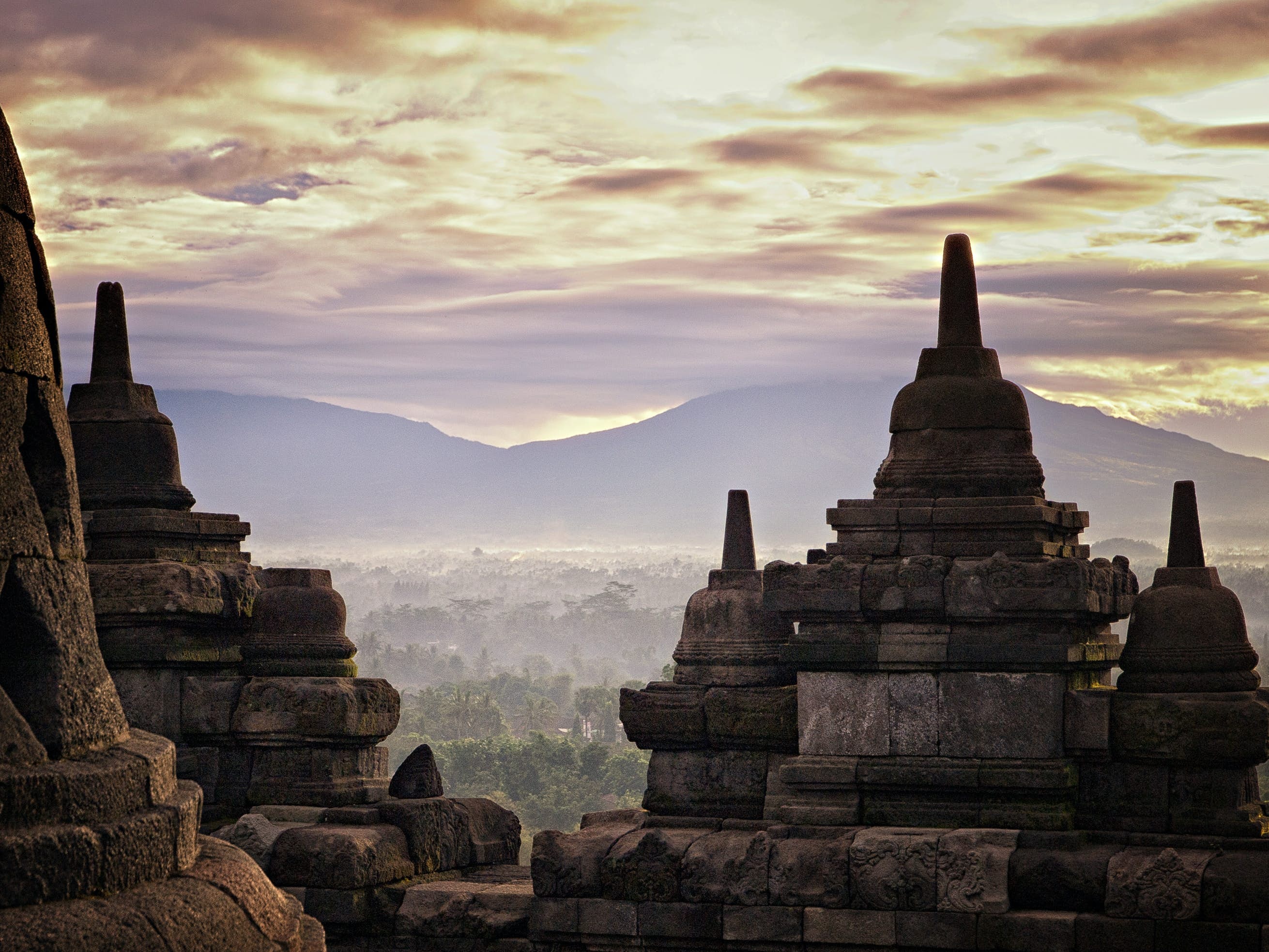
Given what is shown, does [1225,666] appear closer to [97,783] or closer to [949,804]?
[949,804]

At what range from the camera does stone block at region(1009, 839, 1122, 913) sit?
30.0 feet

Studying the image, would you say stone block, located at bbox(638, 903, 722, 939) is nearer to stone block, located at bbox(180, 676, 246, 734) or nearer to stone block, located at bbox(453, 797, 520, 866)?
stone block, located at bbox(453, 797, 520, 866)

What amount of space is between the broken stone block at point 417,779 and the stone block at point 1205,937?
496cm

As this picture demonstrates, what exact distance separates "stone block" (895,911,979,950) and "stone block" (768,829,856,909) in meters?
0.35

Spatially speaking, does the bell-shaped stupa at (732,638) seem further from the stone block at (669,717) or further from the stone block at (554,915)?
the stone block at (554,915)

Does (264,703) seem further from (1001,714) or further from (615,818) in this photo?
(1001,714)

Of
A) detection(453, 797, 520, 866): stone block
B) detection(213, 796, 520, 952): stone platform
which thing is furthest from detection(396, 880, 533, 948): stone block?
detection(453, 797, 520, 866): stone block

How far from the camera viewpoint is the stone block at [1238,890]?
28.6 ft

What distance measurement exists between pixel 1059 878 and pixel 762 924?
166 cm

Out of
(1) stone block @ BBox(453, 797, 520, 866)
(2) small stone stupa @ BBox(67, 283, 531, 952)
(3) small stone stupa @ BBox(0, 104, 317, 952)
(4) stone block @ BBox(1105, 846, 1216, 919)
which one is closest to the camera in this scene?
(3) small stone stupa @ BBox(0, 104, 317, 952)

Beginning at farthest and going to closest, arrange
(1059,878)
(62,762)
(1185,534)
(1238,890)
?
(1185,534), (1059,878), (1238,890), (62,762)

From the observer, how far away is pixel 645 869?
389 inches

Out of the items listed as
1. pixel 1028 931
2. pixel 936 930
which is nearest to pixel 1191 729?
pixel 1028 931

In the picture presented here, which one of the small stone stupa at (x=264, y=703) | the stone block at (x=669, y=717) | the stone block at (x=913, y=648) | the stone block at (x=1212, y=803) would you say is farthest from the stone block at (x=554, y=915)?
the stone block at (x=1212, y=803)
